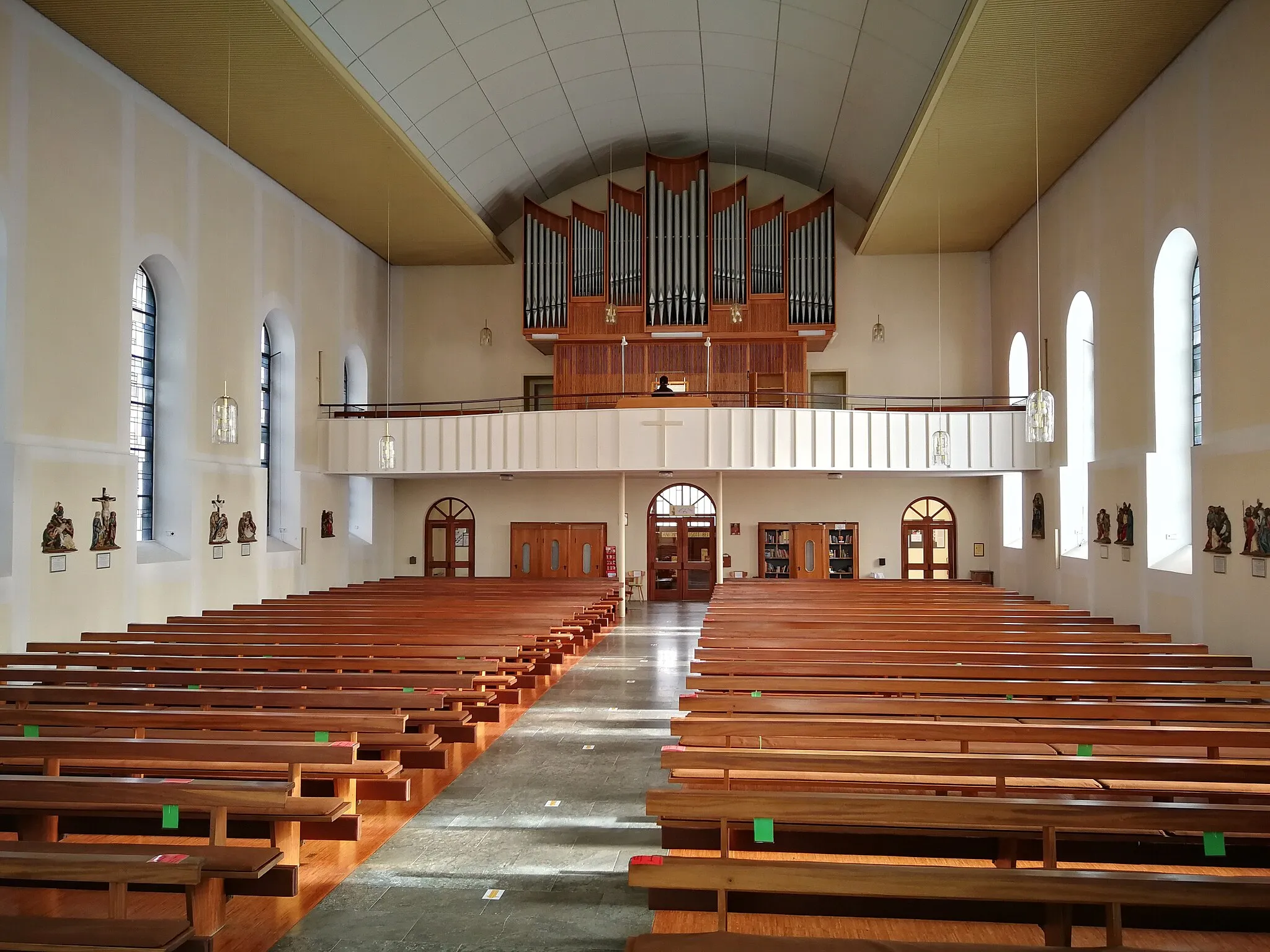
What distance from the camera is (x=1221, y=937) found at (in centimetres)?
387

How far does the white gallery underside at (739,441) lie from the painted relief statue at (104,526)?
5761 millimetres

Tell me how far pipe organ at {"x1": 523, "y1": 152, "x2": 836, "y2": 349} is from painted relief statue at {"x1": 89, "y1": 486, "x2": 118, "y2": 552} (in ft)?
29.6

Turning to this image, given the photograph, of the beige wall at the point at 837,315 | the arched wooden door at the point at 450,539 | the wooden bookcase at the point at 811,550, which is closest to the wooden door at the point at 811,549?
the wooden bookcase at the point at 811,550

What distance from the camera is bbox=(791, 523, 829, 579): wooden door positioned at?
19.5 metres

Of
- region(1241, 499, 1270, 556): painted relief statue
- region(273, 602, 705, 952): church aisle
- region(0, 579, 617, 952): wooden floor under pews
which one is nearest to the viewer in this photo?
region(0, 579, 617, 952): wooden floor under pews

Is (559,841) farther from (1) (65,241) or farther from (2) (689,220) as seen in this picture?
(2) (689,220)

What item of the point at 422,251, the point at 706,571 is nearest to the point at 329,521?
the point at 422,251

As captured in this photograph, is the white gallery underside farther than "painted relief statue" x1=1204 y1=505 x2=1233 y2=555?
Yes

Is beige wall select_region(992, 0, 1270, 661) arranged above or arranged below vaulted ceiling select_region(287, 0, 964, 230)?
below

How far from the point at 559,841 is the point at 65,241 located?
8.27 metres

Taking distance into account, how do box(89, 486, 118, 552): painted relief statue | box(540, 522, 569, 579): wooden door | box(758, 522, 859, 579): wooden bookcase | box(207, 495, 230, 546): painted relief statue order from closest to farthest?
box(89, 486, 118, 552): painted relief statue → box(207, 495, 230, 546): painted relief statue → box(758, 522, 859, 579): wooden bookcase → box(540, 522, 569, 579): wooden door

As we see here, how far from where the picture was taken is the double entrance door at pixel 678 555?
1989 cm

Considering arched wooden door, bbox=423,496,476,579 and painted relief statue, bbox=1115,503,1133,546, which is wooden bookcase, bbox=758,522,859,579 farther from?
painted relief statue, bbox=1115,503,1133,546

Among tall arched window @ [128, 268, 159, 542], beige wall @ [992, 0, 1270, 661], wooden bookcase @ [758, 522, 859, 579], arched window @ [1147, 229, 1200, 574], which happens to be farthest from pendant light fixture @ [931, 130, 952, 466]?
tall arched window @ [128, 268, 159, 542]
